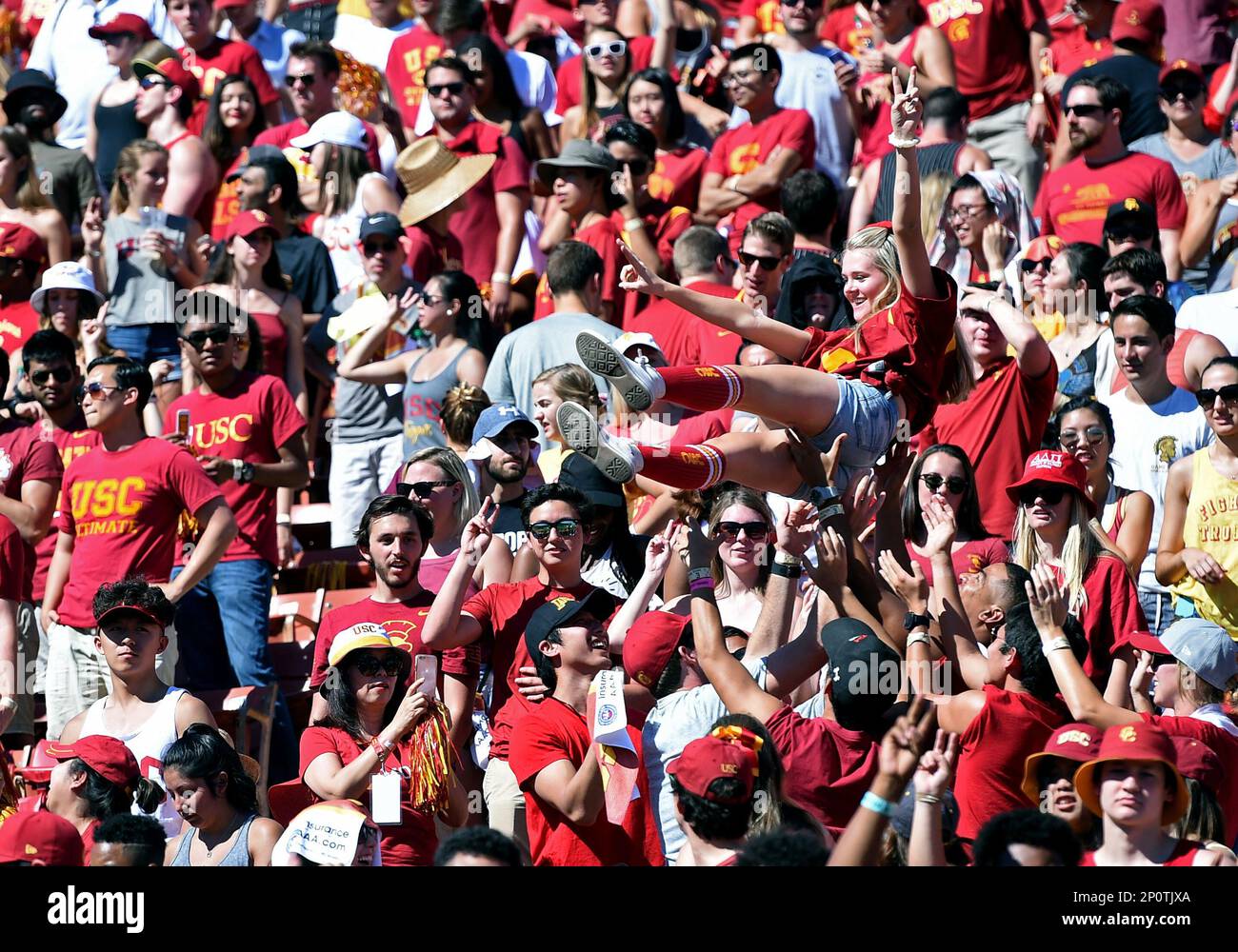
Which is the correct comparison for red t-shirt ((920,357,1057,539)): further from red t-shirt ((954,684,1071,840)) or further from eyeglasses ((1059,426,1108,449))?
red t-shirt ((954,684,1071,840))

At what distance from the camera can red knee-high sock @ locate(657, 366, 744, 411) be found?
23.2ft

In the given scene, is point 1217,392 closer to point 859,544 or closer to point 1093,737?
point 859,544

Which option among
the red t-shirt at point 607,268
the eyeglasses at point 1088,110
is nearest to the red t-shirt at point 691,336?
the red t-shirt at point 607,268

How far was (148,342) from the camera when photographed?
11.4 m

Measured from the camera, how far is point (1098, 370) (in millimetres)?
9789

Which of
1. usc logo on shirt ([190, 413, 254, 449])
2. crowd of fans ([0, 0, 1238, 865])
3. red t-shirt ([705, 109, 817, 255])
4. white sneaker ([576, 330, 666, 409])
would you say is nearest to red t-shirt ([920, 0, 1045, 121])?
crowd of fans ([0, 0, 1238, 865])

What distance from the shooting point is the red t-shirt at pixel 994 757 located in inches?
263

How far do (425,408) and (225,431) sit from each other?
1.02 m

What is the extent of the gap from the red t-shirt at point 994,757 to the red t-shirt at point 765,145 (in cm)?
564

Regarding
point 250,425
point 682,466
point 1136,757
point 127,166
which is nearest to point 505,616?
point 682,466

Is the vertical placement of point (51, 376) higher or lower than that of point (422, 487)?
lower

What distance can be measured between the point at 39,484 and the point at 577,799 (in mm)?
4081

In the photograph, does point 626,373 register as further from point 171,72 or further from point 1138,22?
point 171,72

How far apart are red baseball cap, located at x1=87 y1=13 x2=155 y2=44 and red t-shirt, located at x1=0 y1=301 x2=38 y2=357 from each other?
2.99 m
